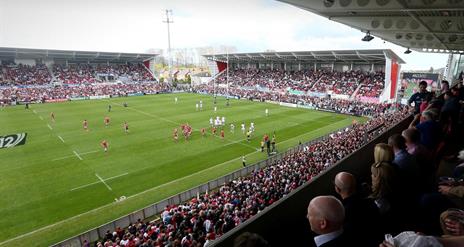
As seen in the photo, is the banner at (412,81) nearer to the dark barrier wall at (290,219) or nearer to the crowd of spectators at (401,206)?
the crowd of spectators at (401,206)

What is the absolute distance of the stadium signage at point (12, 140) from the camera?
2318 centimetres

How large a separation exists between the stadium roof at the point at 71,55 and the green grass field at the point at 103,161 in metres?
23.2

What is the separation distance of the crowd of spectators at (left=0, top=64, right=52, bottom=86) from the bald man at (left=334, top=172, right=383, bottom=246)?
2519 inches

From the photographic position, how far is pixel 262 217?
306 cm

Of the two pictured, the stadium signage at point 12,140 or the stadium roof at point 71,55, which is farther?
the stadium roof at point 71,55

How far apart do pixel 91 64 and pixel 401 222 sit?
246 ft

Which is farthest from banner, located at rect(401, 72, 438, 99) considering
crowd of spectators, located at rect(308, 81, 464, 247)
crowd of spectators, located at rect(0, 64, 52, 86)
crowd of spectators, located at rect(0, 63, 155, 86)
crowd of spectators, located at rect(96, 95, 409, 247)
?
crowd of spectators, located at rect(0, 64, 52, 86)

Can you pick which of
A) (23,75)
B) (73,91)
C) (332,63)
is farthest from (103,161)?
(23,75)

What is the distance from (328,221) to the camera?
7.11 ft

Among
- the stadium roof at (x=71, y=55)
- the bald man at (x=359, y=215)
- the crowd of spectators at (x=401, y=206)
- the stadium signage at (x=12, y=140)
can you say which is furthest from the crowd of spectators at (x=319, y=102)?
the bald man at (x=359, y=215)

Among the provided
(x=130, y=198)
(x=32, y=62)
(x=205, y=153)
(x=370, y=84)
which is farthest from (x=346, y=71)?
(x=32, y=62)

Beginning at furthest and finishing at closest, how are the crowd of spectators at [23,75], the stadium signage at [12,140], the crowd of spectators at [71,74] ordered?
the crowd of spectators at [71,74] → the crowd of spectators at [23,75] → the stadium signage at [12,140]

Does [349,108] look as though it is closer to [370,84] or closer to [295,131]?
[370,84]

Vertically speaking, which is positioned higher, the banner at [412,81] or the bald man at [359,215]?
the banner at [412,81]
